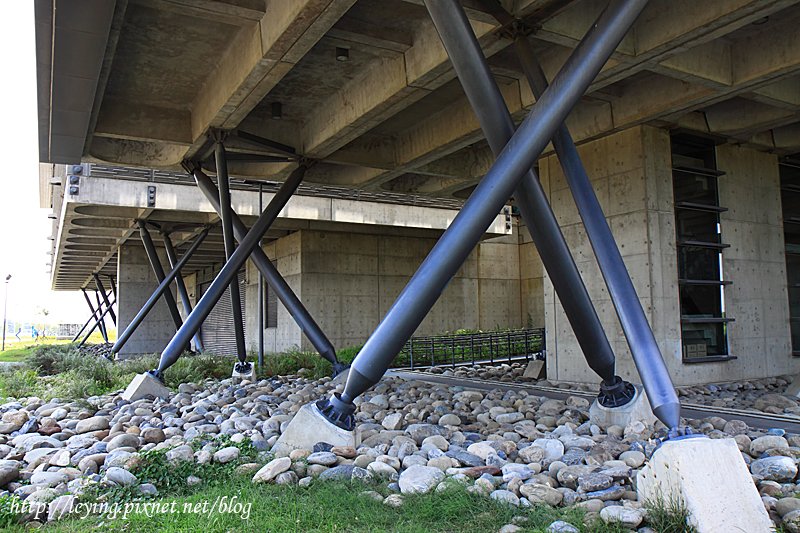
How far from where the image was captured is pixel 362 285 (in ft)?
89.4

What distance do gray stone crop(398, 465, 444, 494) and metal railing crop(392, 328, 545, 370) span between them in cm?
1316

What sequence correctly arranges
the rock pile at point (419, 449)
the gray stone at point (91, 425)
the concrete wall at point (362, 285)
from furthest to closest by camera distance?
the concrete wall at point (362, 285) → the gray stone at point (91, 425) → the rock pile at point (419, 449)

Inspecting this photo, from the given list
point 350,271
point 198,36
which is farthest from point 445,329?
point 198,36

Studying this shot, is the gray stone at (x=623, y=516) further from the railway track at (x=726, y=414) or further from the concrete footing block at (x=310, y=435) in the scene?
the railway track at (x=726, y=414)

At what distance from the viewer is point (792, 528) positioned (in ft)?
14.1

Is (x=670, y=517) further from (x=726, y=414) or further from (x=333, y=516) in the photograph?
(x=726, y=414)

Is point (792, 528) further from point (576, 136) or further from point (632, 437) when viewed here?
point (576, 136)

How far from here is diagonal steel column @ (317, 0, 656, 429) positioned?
19.6ft

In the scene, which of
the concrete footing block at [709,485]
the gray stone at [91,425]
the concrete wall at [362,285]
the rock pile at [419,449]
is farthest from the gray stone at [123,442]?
the concrete wall at [362,285]

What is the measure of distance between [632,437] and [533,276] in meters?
25.3

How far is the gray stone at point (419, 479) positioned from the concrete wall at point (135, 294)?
30876 millimetres

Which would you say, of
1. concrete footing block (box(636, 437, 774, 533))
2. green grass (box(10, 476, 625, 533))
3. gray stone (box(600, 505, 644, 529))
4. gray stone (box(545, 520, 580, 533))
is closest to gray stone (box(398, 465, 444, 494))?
green grass (box(10, 476, 625, 533))

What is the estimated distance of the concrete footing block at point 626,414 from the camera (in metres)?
7.63

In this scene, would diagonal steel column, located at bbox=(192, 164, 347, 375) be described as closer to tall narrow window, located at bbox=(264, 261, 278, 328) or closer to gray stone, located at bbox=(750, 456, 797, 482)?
gray stone, located at bbox=(750, 456, 797, 482)
